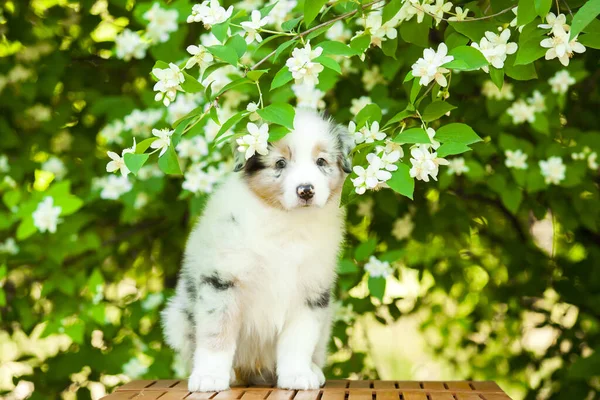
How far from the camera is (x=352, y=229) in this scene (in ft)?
16.2

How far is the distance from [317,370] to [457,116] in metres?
1.69

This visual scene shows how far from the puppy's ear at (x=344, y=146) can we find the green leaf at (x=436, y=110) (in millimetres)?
569

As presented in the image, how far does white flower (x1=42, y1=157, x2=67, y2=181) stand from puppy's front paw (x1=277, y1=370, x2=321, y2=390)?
88.0 inches

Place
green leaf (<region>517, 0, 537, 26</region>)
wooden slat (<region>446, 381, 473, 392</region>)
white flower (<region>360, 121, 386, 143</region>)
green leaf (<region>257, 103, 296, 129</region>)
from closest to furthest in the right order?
green leaf (<region>517, 0, 537, 26</region>), green leaf (<region>257, 103, 296, 129</region>), white flower (<region>360, 121, 386, 143</region>), wooden slat (<region>446, 381, 473, 392</region>)

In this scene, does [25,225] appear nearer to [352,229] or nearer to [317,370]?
[317,370]

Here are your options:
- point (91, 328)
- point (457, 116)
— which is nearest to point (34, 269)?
point (91, 328)

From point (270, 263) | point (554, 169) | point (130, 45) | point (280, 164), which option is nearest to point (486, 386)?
point (270, 263)

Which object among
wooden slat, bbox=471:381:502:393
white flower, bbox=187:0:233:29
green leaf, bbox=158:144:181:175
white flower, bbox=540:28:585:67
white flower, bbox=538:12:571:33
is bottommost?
wooden slat, bbox=471:381:502:393

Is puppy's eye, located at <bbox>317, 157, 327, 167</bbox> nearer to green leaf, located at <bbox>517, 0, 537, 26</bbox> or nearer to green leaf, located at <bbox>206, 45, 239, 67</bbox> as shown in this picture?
green leaf, located at <bbox>206, 45, 239, 67</bbox>

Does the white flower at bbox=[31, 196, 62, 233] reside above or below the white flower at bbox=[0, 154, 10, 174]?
below

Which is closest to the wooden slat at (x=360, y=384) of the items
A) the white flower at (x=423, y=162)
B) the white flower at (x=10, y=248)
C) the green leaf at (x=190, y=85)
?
the white flower at (x=423, y=162)

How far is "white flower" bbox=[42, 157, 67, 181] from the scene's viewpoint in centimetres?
466

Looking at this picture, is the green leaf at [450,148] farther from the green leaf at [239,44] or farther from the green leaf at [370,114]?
the green leaf at [239,44]

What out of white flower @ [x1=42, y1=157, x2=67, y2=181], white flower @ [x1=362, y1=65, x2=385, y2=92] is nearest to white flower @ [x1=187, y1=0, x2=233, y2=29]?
white flower @ [x1=362, y1=65, x2=385, y2=92]
